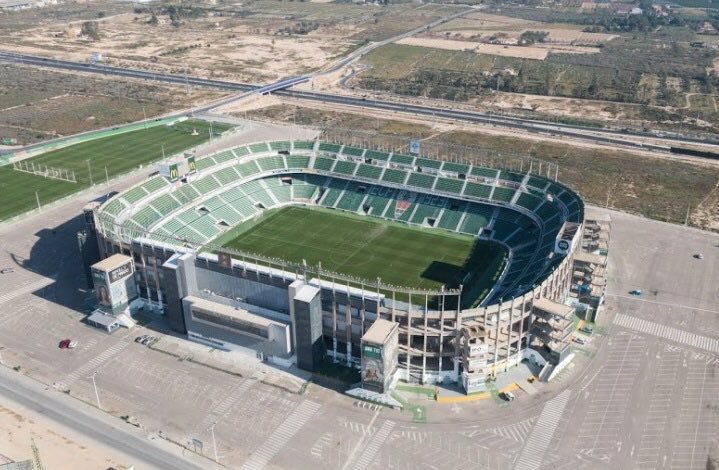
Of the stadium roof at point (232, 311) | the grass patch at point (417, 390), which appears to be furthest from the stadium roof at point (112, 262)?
the grass patch at point (417, 390)

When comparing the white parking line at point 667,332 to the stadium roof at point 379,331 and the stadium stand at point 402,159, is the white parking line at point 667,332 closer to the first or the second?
the stadium roof at point 379,331

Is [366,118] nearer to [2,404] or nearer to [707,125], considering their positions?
[707,125]

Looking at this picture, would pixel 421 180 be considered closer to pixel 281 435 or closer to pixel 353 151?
pixel 353 151

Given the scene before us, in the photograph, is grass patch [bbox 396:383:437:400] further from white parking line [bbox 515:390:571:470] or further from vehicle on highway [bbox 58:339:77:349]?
vehicle on highway [bbox 58:339:77:349]

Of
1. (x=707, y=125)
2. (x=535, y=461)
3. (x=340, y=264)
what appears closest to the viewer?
(x=535, y=461)

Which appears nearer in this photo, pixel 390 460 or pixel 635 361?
pixel 390 460

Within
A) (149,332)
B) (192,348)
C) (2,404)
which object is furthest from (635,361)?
(2,404)
